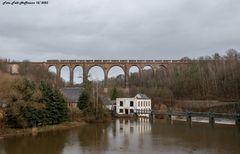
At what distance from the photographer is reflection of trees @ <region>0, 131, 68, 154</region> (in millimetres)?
19406

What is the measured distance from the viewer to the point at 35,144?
22141 millimetres

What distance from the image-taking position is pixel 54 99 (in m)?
33.3

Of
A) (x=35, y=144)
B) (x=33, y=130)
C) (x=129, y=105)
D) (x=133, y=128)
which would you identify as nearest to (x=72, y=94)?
(x=129, y=105)

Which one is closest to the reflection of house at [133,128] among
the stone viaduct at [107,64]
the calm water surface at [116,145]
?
the calm water surface at [116,145]

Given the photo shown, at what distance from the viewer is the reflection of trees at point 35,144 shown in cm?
1941

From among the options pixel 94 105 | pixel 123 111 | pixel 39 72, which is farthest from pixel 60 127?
pixel 39 72

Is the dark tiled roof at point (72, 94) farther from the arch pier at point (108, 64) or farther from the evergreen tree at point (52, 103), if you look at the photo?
the arch pier at point (108, 64)

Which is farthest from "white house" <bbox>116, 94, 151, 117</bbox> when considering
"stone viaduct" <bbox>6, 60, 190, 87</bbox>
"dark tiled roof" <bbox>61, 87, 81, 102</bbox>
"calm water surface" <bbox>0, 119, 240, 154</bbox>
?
"calm water surface" <bbox>0, 119, 240, 154</bbox>

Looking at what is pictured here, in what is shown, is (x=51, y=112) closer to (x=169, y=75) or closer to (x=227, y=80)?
(x=227, y=80)

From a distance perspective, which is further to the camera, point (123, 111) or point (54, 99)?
point (123, 111)

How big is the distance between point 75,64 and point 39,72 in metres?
9.57

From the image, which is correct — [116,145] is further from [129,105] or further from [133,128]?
[129,105]

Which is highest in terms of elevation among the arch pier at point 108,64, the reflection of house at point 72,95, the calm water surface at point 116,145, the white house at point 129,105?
the arch pier at point 108,64

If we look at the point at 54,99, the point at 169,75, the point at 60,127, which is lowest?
the point at 60,127
